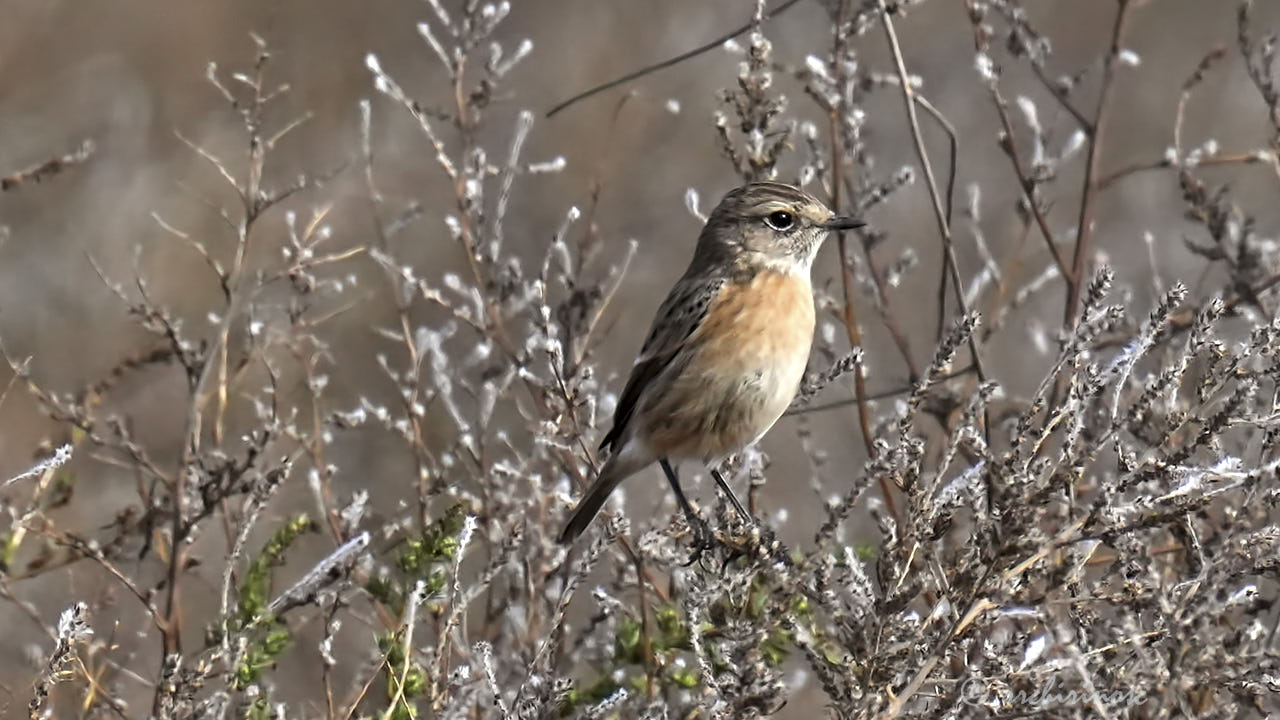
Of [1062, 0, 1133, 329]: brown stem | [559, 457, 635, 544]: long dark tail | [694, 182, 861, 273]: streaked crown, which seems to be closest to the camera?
[1062, 0, 1133, 329]: brown stem

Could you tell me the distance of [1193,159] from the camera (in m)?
5.08

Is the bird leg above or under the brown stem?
under

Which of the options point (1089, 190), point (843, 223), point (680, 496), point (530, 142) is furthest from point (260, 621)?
point (530, 142)

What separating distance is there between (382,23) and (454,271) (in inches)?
101

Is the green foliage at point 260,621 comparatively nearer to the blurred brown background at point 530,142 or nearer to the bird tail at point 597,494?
the bird tail at point 597,494

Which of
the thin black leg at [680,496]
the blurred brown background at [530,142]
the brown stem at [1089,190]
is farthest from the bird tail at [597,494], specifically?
the blurred brown background at [530,142]

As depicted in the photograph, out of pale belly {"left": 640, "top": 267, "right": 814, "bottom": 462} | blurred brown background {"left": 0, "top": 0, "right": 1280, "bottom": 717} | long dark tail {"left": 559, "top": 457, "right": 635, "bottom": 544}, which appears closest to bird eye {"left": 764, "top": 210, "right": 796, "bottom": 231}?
pale belly {"left": 640, "top": 267, "right": 814, "bottom": 462}

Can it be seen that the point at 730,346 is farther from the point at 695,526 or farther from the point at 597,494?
the point at 695,526

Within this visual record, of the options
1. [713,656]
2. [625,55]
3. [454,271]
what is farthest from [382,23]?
[713,656]

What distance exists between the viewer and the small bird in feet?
17.6

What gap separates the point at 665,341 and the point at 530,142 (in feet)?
19.7

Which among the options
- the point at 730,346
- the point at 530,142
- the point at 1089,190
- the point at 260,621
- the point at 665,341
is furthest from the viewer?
the point at 530,142

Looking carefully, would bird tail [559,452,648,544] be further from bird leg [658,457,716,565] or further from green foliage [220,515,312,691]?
green foliage [220,515,312,691]

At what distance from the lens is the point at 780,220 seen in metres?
5.60
